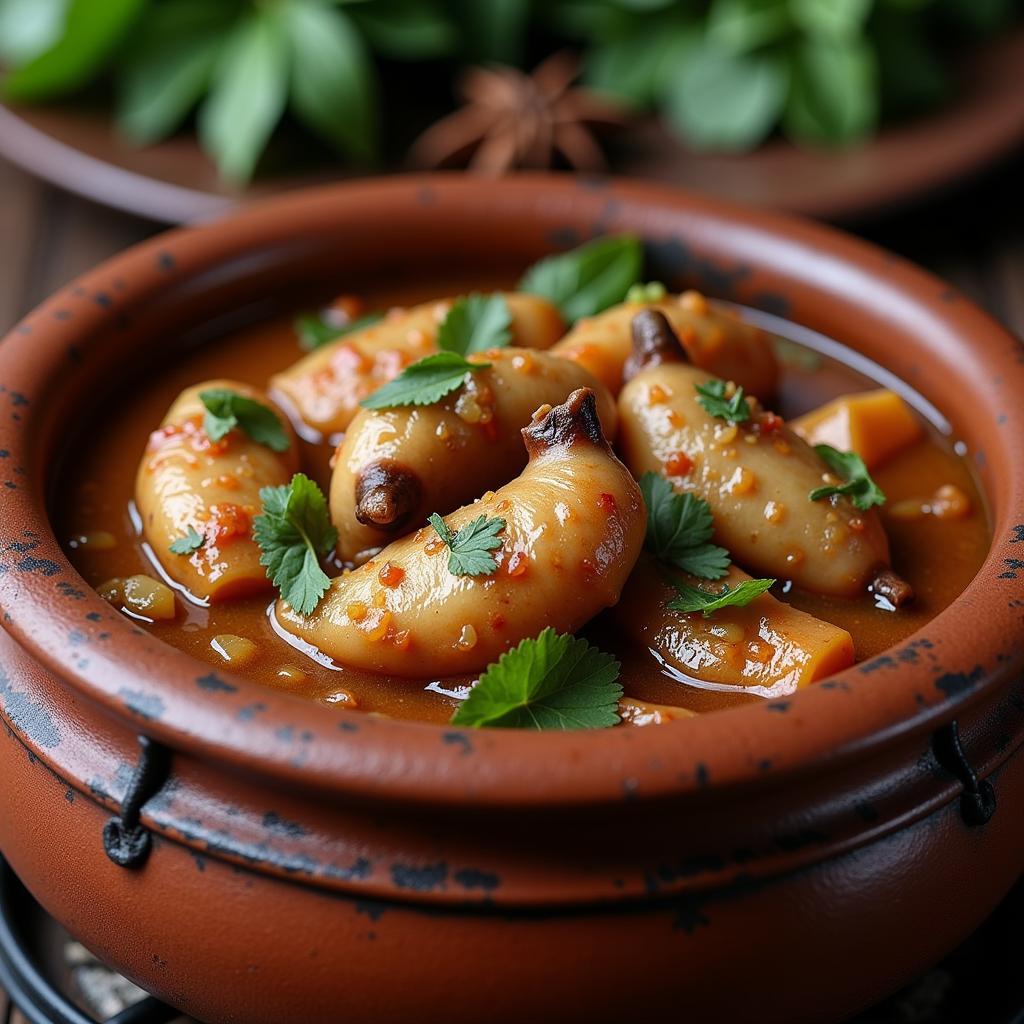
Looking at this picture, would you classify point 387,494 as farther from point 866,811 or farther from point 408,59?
point 408,59

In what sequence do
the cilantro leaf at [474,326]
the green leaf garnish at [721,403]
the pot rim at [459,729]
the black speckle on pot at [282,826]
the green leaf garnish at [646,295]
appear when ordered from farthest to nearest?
the green leaf garnish at [646,295] < the cilantro leaf at [474,326] < the green leaf garnish at [721,403] < the black speckle on pot at [282,826] < the pot rim at [459,729]

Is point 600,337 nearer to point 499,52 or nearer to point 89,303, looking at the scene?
point 89,303

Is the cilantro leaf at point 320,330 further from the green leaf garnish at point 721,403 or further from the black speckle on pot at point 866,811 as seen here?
the black speckle on pot at point 866,811

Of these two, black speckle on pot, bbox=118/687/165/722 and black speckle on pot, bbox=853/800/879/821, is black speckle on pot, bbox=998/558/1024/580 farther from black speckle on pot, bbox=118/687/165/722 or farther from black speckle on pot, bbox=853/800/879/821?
black speckle on pot, bbox=118/687/165/722

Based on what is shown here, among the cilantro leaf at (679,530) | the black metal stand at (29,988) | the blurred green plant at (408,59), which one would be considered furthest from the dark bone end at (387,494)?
the blurred green plant at (408,59)

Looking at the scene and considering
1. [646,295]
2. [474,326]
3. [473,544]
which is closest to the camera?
[473,544]

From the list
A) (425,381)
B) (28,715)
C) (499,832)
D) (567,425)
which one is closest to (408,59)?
(425,381)

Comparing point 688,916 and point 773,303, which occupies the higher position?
point 773,303

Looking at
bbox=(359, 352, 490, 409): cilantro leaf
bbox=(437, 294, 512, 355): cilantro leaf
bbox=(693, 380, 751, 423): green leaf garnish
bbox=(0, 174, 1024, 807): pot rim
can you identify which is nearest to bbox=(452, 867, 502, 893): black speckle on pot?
bbox=(0, 174, 1024, 807): pot rim
